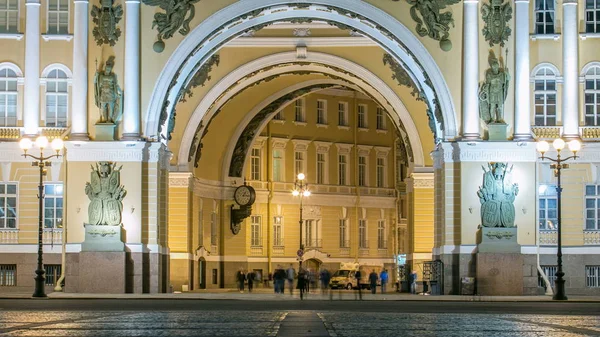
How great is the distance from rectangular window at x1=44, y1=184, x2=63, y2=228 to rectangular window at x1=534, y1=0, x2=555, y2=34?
1778 cm

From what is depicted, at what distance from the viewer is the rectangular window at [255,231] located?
7264cm

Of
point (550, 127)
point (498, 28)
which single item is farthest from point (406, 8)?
point (550, 127)

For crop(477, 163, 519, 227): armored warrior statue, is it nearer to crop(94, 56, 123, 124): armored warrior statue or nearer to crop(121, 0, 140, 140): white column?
crop(121, 0, 140, 140): white column

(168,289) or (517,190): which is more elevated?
(517,190)

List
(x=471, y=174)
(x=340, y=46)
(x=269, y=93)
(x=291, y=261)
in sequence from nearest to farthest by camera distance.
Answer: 1. (x=471, y=174)
2. (x=340, y=46)
3. (x=269, y=93)
4. (x=291, y=261)

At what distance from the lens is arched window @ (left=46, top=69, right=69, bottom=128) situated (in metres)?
49.7

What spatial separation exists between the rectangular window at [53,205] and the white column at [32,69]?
6.87 feet

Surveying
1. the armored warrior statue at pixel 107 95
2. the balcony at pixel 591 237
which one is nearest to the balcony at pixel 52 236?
the armored warrior statue at pixel 107 95

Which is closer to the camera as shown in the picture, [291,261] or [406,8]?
[406,8]

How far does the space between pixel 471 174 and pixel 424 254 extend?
36.5ft

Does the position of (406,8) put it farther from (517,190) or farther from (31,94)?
(31,94)

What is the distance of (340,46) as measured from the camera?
A: 57344mm

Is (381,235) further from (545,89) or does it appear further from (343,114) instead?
(545,89)

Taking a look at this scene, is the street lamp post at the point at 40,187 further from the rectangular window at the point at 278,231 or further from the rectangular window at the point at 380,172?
the rectangular window at the point at 380,172
